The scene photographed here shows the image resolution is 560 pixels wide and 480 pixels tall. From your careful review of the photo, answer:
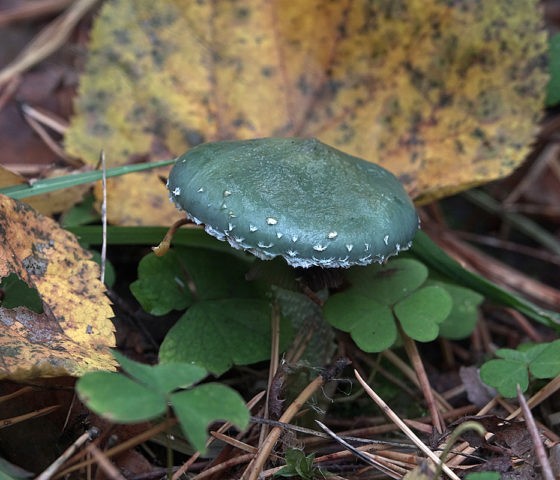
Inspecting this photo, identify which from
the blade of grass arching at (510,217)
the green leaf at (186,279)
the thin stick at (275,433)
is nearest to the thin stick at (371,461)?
the thin stick at (275,433)

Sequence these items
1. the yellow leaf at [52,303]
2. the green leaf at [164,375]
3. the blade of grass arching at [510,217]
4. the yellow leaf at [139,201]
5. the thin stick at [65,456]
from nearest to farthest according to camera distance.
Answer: the green leaf at [164,375] → the thin stick at [65,456] → the yellow leaf at [52,303] → the yellow leaf at [139,201] → the blade of grass arching at [510,217]

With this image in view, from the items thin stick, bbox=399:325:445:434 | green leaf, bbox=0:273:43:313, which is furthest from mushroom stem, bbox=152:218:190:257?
thin stick, bbox=399:325:445:434

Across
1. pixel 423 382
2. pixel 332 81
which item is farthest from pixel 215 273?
pixel 332 81

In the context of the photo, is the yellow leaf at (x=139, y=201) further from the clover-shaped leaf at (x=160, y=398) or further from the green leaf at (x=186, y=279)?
the clover-shaped leaf at (x=160, y=398)

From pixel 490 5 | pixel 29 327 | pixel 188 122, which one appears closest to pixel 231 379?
pixel 29 327

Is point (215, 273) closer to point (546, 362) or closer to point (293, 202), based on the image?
point (293, 202)

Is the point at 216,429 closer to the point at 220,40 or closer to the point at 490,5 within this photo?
the point at 220,40
